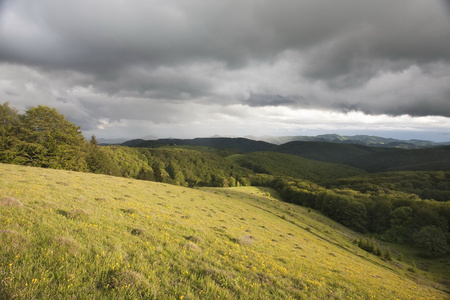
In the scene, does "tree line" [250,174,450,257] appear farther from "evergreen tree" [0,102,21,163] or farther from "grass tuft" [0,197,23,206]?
"evergreen tree" [0,102,21,163]

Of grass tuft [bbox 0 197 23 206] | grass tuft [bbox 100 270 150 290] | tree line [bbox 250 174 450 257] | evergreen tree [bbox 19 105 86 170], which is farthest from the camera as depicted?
tree line [bbox 250 174 450 257]

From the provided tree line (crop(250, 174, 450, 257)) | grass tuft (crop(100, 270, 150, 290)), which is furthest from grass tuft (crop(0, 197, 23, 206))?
tree line (crop(250, 174, 450, 257))

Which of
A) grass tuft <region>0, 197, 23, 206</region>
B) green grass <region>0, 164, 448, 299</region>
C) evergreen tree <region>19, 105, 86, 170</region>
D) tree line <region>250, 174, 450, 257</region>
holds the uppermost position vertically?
evergreen tree <region>19, 105, 86, 170</region>

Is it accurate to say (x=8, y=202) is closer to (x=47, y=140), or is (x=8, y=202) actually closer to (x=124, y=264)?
(x=124, y=264)

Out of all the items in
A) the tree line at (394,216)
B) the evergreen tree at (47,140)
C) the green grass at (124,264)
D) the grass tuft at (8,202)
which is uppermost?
the evergreen tree at (47,140)

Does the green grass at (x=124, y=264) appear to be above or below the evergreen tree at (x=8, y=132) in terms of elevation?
below

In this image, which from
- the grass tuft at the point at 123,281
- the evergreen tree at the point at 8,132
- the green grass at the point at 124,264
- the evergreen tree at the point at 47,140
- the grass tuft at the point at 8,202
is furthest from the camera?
the evergreen tree at the point at 47,140

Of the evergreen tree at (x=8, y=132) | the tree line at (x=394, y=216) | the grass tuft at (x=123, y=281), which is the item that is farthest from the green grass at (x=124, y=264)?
the tree line at (x=394, y=216)

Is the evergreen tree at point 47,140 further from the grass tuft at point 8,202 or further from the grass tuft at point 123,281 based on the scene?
the grass tuft at point 123,281

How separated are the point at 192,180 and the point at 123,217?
176 m

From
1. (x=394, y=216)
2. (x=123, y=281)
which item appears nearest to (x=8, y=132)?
(x=123, y=281)

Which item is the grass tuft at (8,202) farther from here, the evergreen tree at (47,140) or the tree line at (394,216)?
the tree line at (394,216)

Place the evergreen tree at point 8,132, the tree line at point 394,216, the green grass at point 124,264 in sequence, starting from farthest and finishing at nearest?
1. the tree line at point 394,216
2. the evergreen tree at point 8,132
3. the green grass at point 124,264

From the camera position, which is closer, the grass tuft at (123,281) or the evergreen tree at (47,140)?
the grass tuft at (123,281)
